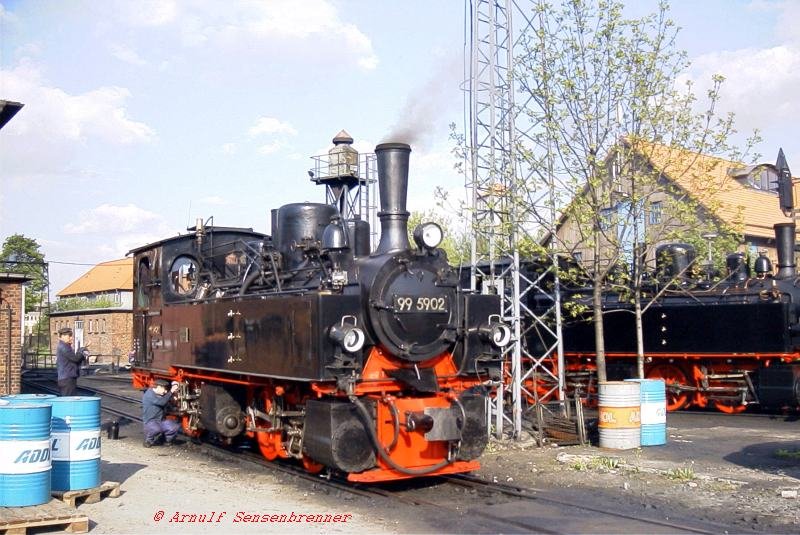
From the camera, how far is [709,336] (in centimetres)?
1662

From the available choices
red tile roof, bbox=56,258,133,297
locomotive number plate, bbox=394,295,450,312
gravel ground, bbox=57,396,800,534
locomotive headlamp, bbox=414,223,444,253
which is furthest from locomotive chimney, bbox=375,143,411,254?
red tile roof, bbox=56,258,133,297

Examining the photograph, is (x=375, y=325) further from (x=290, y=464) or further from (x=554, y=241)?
(x=554, y=241)

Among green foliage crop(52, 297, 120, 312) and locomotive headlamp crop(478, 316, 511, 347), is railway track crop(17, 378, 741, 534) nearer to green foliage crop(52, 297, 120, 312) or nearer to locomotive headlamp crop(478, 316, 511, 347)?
locomotive headlamp crop(478, 316, 511, 347)

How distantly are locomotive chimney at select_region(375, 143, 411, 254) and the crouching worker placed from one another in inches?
200

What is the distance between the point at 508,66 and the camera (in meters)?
12.7

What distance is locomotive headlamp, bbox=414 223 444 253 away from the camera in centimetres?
926

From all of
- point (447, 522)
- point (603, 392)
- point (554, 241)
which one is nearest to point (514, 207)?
point (554, 241)

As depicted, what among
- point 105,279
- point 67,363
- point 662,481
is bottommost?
point 662,481

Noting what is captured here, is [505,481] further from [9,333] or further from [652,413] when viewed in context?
[9,333]

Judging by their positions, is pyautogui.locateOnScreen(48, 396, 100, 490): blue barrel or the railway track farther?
pyautogui.locateOnScreen(48, 396, 100, 490): blue barrel

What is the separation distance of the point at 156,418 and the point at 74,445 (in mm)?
4491

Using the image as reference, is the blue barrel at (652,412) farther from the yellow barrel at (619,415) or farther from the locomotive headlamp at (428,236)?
the locomotive headlamp at (428,236)

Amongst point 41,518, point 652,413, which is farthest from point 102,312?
point 41,518

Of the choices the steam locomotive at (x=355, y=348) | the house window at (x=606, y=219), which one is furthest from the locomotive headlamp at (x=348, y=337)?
the house window at (x=606, y=219)
